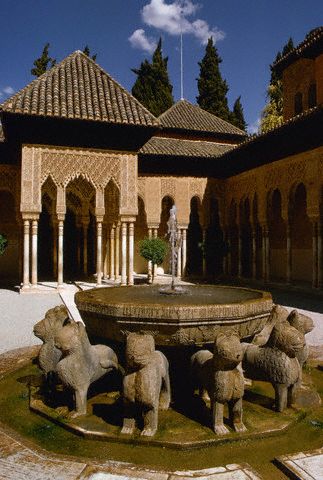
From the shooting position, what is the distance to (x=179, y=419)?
3.74 m

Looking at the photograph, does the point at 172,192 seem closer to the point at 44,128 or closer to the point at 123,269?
the point at 123,269

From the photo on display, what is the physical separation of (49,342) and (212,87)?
104 ft

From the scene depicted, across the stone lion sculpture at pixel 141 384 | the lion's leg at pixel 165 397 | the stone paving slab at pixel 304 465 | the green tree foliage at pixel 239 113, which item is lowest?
the stone paving slab at pixel 304 465

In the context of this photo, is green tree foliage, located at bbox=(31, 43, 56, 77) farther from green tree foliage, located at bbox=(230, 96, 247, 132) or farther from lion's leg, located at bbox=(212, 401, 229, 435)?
lion's leg, located at bbox=(212, 401, 229, 435)

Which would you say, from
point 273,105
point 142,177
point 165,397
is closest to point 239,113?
point 273,105

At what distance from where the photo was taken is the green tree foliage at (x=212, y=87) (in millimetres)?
32844

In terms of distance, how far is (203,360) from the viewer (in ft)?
12.6

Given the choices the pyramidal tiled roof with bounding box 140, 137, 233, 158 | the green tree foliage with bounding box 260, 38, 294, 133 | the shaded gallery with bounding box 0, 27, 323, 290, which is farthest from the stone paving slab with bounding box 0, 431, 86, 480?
the green tree foliage with bounding box 260, 38, 294, 133

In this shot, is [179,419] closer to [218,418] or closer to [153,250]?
[218,418]

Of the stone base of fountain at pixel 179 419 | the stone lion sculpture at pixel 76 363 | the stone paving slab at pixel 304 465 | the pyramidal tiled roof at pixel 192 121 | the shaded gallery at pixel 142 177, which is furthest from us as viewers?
the pyramidal tiled roof at pixel 192 121

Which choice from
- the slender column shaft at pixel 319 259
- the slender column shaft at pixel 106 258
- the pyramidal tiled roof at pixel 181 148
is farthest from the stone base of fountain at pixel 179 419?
the pyramidal tiled roof at pixel 181 148

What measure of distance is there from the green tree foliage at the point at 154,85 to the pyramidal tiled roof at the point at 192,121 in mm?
6592

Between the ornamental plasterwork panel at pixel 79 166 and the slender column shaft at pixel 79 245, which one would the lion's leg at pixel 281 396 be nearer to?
the ornamental plasterwork panel at pixel 79 166

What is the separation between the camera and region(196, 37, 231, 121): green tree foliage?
108 ft
